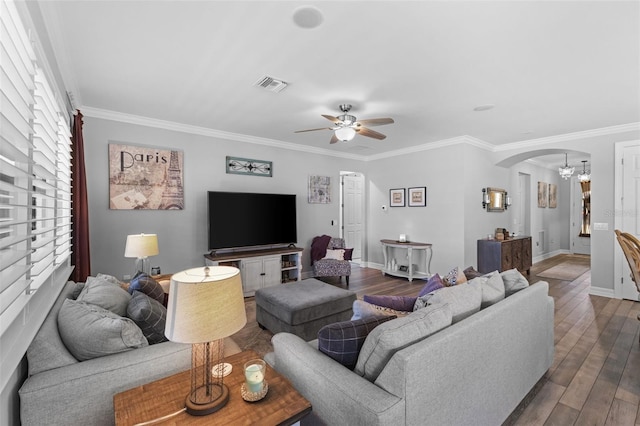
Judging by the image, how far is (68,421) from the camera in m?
1.28

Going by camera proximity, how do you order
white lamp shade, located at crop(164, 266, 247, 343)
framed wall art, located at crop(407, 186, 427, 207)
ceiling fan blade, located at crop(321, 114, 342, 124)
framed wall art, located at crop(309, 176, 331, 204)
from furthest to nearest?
framed wall art, located at crop(309, 176, 331, 204), framed wall art, located at crop(407, 186, 427, 207), ceiling fan blade, located at crop(321, 114, 342, 124), white lamp shade, located at crop(164, 266, 247, 343)

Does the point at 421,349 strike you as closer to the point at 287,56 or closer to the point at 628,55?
the point at 287,56

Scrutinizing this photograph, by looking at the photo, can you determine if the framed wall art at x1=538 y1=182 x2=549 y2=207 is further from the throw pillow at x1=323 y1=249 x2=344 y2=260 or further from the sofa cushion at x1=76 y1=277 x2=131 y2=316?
the sofa cushion at x1=76 y1=277 x2=131 y2=316

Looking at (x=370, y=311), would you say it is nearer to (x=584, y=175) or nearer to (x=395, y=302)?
(x=395, y=302)

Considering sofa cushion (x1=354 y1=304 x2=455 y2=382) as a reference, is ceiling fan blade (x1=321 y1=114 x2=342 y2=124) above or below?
above

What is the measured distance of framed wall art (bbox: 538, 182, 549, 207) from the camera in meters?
7.52

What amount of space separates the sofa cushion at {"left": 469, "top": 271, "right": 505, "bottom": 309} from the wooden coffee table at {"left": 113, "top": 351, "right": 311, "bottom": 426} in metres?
1.34

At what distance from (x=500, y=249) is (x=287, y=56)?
4.71 m

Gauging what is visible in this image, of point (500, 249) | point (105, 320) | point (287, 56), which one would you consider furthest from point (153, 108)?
point (500, 249)

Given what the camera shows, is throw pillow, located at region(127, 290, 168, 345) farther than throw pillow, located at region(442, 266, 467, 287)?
No

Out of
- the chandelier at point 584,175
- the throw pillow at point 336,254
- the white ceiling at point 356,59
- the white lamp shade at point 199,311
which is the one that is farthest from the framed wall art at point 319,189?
the chandelier at point 584,175

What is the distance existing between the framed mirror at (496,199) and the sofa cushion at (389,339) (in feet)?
16.4

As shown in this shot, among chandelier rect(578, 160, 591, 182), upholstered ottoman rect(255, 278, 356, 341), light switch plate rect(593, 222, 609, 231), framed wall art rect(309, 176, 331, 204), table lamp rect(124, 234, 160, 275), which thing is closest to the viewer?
upholstered ottoman rect(255, 278, 356, 341)

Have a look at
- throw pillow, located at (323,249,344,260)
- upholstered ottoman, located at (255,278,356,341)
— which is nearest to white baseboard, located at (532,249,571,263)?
throw pillow, located at (323,249,344,260)
